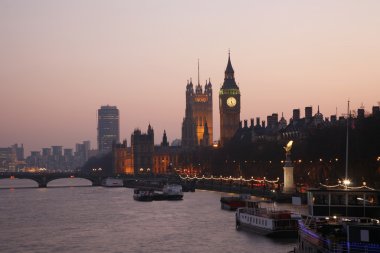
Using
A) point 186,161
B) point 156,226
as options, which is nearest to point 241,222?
point 156,226

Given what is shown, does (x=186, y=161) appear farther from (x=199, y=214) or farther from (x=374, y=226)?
(x=374, y=226)

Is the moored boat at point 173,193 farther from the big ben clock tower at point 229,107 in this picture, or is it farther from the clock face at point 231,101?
the clock face at point 231,101

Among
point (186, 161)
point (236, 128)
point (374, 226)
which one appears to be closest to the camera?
point (374, 226)

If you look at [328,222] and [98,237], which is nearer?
[328,222]

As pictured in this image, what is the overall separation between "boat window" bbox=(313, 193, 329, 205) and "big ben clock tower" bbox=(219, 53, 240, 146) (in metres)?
141

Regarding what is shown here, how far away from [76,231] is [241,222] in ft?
36.4

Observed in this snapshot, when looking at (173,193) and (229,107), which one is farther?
(229,107)

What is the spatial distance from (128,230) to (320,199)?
24.2 meters

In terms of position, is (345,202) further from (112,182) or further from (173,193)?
(112,182)

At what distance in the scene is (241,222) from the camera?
55.5m

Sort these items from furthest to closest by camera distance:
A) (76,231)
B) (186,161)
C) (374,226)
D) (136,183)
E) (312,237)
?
(186,161), (136,183), (76,231), (312,237), (374,226)

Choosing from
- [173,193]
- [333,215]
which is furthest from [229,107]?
[333,215]

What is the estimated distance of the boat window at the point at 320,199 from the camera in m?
35.3

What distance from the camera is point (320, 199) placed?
3544 cm
